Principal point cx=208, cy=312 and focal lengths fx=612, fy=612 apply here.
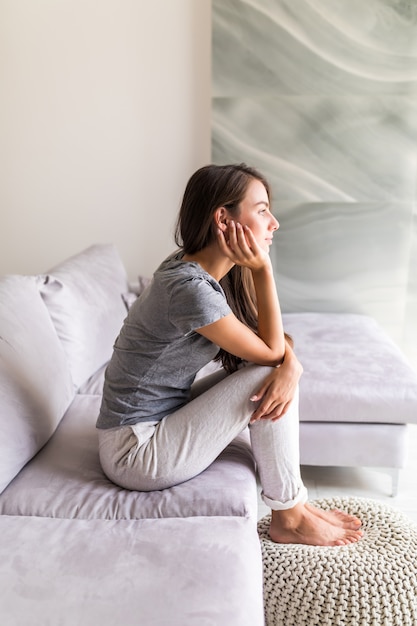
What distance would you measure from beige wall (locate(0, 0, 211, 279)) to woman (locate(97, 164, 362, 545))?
4.75ft

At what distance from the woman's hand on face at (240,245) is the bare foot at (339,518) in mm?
631

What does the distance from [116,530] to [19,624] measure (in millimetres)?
296

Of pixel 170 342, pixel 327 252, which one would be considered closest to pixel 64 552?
pixel 170 342

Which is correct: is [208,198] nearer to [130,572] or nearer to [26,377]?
[26,377]

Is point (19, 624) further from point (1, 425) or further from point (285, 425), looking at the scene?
point (285, 425)

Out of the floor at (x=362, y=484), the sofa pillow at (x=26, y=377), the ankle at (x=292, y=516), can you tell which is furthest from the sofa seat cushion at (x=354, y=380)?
the sofa pillow at (x=26, y=377)

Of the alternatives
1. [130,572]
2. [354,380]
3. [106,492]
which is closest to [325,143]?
[354,380]

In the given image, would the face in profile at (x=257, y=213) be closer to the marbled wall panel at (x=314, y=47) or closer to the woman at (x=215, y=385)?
the woman at (x=215, y=385)

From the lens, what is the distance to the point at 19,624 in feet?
3.28

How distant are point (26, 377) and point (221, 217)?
0.65 m

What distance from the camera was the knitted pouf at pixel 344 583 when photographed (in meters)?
1.27

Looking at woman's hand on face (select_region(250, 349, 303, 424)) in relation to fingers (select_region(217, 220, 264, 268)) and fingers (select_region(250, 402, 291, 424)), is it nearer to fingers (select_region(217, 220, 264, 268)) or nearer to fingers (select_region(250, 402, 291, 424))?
fingers (select_region(250, 402, 291, 424))

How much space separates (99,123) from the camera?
9.46 feet

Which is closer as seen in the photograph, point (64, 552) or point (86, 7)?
point (64, 552)
